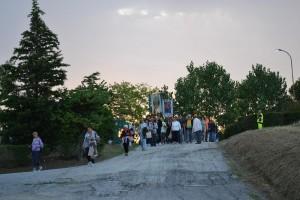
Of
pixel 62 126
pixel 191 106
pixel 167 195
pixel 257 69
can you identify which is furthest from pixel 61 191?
pixel 257 69

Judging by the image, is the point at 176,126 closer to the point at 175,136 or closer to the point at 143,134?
the point at 175,136

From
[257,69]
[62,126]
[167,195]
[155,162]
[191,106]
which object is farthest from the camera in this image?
[257,69]

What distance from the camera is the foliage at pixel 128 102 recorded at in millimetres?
107062

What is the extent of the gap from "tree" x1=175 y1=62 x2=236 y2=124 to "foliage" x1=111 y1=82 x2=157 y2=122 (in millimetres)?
11936

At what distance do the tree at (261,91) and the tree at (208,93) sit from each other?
4374 millimetres

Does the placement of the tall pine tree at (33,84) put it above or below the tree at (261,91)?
below

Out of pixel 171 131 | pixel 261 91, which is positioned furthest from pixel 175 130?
pixel 261 91

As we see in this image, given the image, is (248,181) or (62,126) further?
(62,126)

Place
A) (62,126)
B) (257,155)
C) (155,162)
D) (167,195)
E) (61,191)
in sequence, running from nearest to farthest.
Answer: (167,195)
(61,191)
(257,155)
(155,162)
(62,126)

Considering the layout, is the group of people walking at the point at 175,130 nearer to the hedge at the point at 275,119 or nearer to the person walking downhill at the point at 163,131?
the person walking downhill at the point at 163,131

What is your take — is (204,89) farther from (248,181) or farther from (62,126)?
(248,181)

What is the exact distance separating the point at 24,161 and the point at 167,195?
21.5 metres

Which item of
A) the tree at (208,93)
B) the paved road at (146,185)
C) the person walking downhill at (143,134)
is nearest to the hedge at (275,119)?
the person walking downhill at (143,134)

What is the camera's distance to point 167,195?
13.6 m
